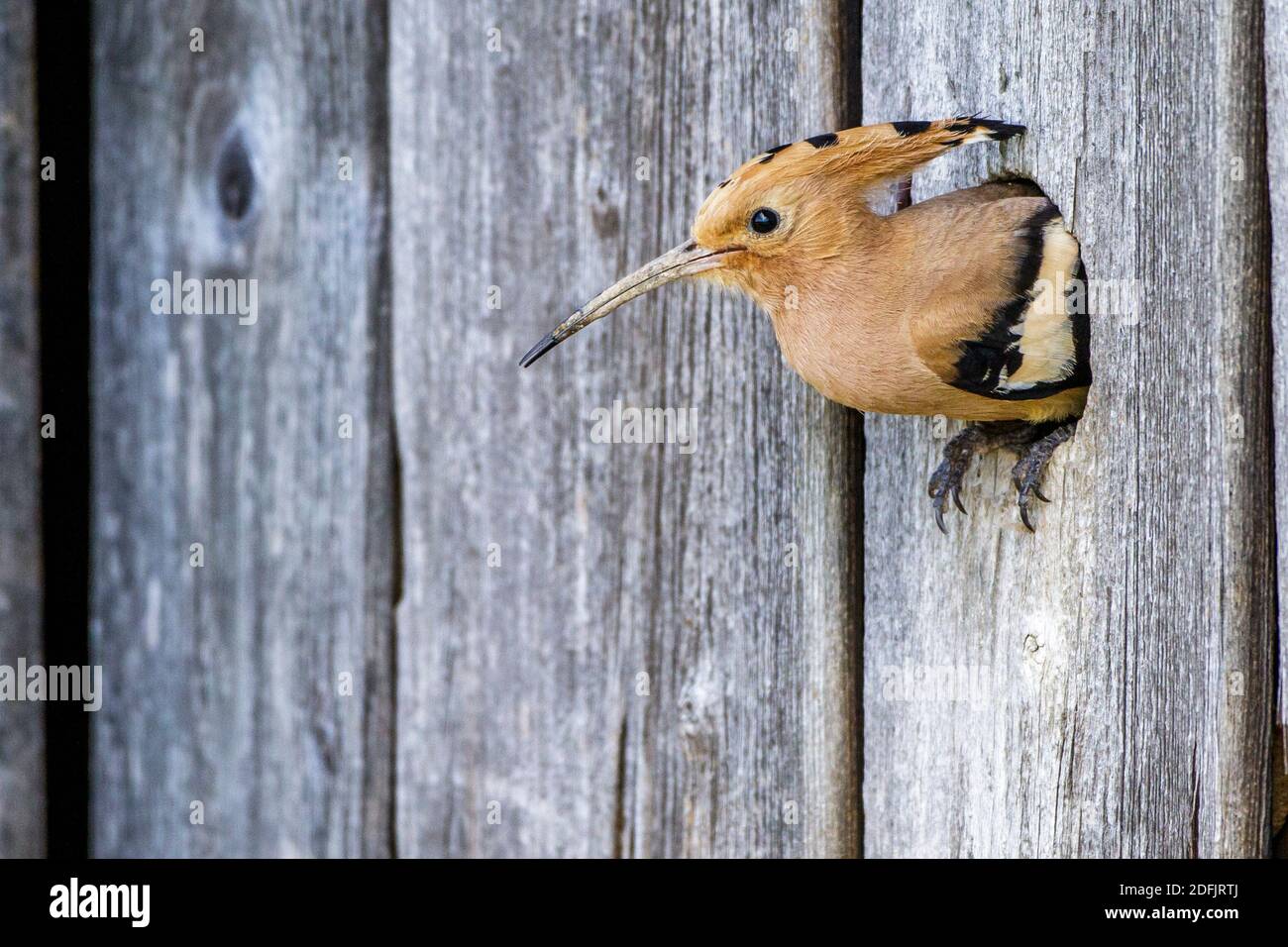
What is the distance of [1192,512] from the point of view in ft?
4.80

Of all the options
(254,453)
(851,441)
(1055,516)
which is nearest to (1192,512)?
(1055,516)

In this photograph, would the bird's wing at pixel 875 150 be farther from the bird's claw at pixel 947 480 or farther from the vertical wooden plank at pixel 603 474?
the bird's claw at pixel 947 480

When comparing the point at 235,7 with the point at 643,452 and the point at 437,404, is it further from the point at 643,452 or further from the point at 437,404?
the point at 643,452

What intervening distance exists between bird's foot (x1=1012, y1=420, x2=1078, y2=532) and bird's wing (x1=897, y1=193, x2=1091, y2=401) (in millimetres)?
67

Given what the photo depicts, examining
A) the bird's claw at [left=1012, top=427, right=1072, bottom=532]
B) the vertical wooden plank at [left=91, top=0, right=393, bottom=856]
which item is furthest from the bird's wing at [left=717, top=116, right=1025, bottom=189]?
the vertical wooden plank at [left=91, top=0, right=393, bottom=856]

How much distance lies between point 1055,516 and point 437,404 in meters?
0.99

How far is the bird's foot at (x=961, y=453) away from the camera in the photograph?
1636mm

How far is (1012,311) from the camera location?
61.0 inches

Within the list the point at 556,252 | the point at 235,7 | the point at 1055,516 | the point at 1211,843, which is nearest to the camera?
the point at 1211,843

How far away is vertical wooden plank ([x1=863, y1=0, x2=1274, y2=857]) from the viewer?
4.67 feet

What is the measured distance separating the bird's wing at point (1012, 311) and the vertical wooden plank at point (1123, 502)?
0.12 ft
